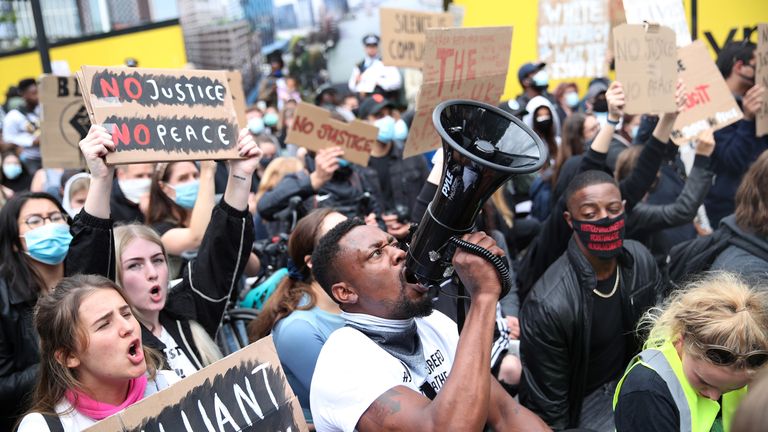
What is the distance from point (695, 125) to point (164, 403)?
441 centimetres

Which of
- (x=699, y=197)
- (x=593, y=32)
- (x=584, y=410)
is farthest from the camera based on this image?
(x=593, y=32)

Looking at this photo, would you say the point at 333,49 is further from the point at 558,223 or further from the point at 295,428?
the point at 295,428

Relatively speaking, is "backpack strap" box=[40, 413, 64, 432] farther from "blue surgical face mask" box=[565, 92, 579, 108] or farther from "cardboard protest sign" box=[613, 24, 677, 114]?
"blue surgical face mask" box=[565, 92, 579, 108]

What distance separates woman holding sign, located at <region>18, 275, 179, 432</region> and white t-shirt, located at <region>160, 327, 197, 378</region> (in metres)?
0.53

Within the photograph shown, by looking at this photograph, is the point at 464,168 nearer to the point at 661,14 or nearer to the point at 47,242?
the point at 47,242

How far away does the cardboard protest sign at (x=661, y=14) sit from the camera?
5.48m

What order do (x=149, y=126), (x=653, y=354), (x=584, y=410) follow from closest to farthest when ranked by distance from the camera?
(x=653, y=354)
(x=149, y=126)
(x=584, y=410)

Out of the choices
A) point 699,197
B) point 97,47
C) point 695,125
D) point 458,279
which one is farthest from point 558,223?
point 97,47

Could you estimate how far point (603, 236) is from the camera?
386 cm

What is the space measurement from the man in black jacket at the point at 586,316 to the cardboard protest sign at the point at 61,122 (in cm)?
325

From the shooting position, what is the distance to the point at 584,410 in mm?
3936

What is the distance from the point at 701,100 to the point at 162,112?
3.85m

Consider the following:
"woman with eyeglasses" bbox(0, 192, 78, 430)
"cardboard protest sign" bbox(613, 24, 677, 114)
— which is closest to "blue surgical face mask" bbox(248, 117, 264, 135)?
"cardboard protest sign" bbox(613, 24, 677, 114)

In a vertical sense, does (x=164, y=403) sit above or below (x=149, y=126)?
below
